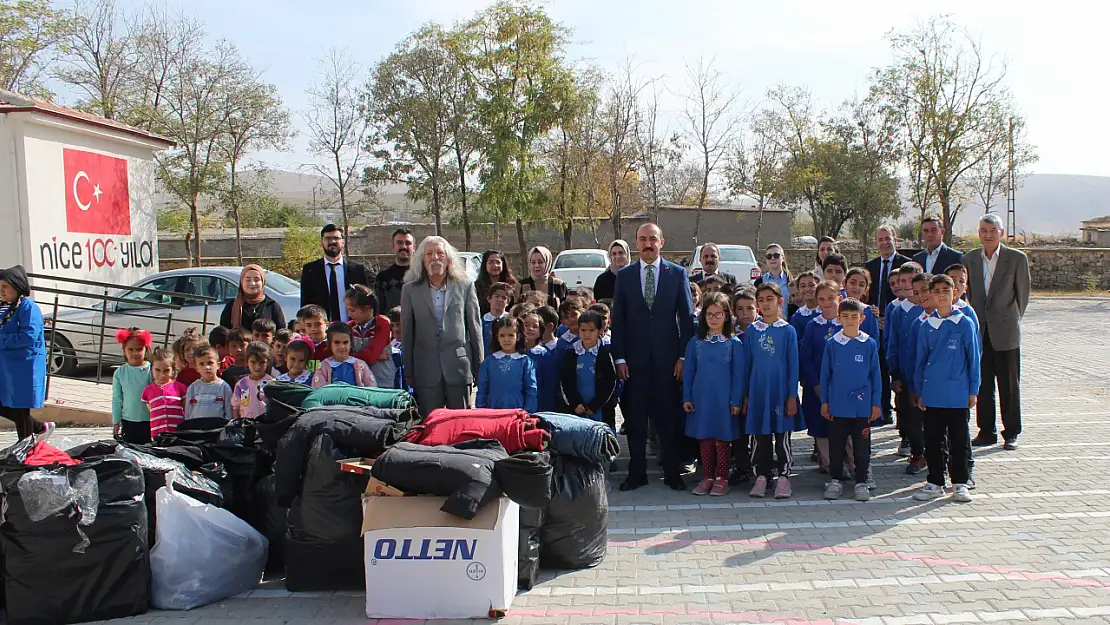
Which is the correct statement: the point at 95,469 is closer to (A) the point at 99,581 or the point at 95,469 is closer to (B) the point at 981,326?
(A) the point at 99,581

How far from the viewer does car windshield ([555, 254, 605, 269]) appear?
20344mm

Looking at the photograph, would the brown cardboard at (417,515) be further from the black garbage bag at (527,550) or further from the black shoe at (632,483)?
the black shoe at (632,483)

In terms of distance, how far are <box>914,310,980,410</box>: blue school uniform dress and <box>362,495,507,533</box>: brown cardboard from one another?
Answer: 364 centimetres

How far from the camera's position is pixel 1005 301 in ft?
25.0

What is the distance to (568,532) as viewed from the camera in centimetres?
472

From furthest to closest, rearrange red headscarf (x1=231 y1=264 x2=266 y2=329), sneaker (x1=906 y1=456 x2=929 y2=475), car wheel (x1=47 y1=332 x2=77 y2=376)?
car wheel (x1=47 y1=332 x2=77 y2=376) → red headscarf (x1=231 y1=264 x2=266 y2=329) → sneaker (x1=906 y1=456 x2=929 y2=475)

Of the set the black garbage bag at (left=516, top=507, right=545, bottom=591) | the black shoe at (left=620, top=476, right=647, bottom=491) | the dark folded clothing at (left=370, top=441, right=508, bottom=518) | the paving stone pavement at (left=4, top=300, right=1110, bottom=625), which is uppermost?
the dark folded clothing at (left=370, top=441, right=508, bottom=518)

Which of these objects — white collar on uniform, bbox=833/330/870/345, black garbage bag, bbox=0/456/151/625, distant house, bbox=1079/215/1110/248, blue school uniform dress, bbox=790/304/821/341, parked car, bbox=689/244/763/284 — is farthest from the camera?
distant house, bbox=1079/215/1110/248

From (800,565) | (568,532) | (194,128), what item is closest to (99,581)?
(568,532)

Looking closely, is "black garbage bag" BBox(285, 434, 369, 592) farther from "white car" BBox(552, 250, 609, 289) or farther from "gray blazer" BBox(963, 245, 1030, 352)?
"white car" BBox(552, 250, 609, 289)

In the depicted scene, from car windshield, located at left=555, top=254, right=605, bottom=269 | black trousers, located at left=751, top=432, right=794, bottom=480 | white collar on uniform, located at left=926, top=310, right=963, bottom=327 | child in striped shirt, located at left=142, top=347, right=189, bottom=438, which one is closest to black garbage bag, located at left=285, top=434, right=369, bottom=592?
child in striped shirt, located at left=142, top=347, right=189, bottom=438

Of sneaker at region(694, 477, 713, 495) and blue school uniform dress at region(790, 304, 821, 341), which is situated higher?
blue school uniform dress at region(790, 304, 821, 341)

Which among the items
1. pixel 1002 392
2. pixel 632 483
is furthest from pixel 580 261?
pixel 632 483

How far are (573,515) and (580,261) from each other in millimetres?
16081
